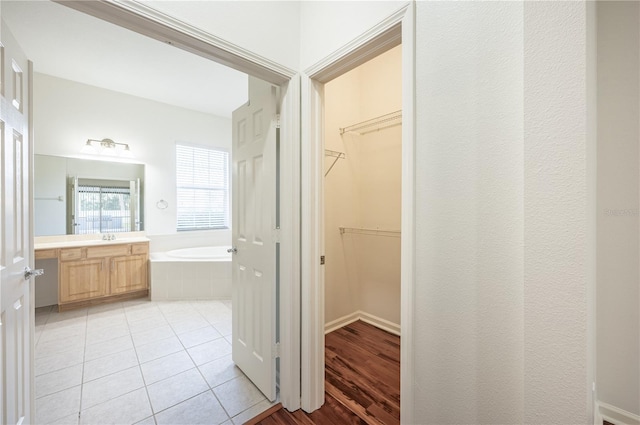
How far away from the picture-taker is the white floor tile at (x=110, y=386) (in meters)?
1.75

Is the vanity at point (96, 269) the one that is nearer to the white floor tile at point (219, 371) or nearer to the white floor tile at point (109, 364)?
the white floor tile at point (109, 364)

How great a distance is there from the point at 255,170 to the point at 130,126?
10.7 ft

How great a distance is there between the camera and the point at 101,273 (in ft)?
11.2

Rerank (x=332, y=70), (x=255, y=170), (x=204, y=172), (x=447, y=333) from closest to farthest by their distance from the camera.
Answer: (x=447, y=333), (x=332, y=70), (x=255, y=170), (x=204, y=172)

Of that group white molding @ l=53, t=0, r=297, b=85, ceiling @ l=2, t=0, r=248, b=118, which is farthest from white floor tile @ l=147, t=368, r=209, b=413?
ceiling @ l=2, t=0, r=248, b=118

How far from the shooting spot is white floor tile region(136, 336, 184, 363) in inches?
88.8

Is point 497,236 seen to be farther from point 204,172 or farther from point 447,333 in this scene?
point 204,172

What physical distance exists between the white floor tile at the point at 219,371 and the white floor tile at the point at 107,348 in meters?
0.87

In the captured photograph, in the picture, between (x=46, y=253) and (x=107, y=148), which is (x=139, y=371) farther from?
(x=107, y=148)

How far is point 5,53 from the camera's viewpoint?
→ 1.13m

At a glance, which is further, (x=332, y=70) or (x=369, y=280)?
(x=369, y=280)

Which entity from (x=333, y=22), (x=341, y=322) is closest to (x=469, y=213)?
(x=333, y=22)

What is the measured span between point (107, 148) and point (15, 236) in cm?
315

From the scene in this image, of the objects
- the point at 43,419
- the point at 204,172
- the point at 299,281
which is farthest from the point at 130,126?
the point at 299,281
